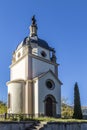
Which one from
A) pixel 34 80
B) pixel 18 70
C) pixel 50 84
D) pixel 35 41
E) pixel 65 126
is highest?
pixel 35 41

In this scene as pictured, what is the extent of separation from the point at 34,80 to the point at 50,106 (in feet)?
13.2

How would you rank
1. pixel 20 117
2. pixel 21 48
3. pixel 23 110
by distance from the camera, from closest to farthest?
pixel 20 117, pixel 23 110, pixel 21 48

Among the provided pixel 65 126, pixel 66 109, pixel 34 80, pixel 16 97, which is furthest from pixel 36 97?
pixel 66 109

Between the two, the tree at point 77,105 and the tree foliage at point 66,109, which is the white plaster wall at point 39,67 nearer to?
the tree at point 77,105

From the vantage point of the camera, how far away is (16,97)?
119 ft

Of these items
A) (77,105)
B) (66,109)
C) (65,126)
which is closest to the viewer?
(65,126)

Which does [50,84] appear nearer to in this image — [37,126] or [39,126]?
[37,126]

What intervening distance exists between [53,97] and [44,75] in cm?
313

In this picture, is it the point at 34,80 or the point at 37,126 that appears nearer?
the point at 37,126

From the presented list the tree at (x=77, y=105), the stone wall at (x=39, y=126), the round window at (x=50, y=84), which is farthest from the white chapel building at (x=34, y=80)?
the stone wall at (x=39, y=126)

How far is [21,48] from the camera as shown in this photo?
40.0 meters

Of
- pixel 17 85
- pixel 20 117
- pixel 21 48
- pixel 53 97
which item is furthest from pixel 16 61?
pixel 20 117

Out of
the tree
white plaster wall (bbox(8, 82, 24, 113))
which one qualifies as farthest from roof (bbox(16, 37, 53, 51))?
the tree

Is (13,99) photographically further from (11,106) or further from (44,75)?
(44,75)
